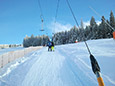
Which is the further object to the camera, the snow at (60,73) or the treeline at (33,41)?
the treeline at (33,41)

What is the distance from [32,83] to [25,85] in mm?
257

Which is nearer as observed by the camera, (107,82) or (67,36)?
(107,82)

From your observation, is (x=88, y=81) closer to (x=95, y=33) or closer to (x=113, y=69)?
(x=113, y=69)

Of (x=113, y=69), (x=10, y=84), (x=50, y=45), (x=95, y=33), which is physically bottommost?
(x=10, y=84)

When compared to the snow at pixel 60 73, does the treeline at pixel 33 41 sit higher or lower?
higher

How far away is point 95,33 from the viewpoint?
Answer: 45.3m

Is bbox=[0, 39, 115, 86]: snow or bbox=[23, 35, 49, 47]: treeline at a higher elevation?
bbox=[23, 35, 49, 47]: treeline

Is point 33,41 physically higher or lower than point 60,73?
higher

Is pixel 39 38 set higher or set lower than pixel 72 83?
higher

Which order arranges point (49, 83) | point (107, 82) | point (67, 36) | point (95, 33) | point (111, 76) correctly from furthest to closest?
point (67, 36)
point (95, 33)
point (49, 83)
point (111, 76)
point (107, 82)

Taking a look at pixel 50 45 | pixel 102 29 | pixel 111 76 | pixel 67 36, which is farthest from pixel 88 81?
pixel 67 36

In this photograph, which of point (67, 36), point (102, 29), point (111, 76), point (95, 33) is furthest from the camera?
point (67, 36)

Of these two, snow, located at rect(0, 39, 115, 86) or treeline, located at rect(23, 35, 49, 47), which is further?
treeline, located at rect(23, 35, 49, 47)

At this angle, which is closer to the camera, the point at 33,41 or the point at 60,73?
the point at 60,73
